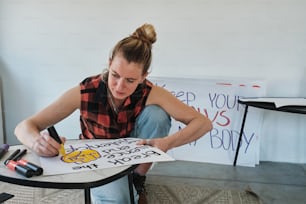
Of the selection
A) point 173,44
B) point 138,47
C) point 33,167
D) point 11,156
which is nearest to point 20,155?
point 11,156

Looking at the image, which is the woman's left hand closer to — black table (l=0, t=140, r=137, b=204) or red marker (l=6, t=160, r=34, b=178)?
black table (l=0, t=140, r=137, b=204)

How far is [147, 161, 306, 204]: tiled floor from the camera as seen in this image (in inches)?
69.3

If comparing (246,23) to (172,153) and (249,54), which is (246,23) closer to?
(249,54)

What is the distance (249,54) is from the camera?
2057 mm

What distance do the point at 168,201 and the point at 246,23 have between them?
1146 mm

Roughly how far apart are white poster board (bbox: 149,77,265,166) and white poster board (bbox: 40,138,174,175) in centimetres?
112

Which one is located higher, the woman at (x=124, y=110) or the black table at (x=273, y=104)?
the woman at (x=124, y=110)

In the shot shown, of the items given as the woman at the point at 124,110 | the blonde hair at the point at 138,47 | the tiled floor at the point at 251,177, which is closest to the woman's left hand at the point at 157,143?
the woman at the point at 124,110

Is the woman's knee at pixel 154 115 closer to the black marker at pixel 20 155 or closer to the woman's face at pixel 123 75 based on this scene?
the woman's face at pixel 123 75

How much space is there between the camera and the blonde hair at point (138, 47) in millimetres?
1063

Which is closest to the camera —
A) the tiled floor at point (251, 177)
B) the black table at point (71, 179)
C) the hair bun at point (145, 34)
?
the black table at point (71, 179)

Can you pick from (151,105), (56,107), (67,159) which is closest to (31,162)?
(67,159)

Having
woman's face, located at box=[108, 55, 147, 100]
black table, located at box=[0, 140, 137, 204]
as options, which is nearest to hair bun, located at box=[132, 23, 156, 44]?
woman's face, located at box=[108, 55, 147, 100]

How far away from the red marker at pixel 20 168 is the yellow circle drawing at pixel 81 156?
12 centimetres
